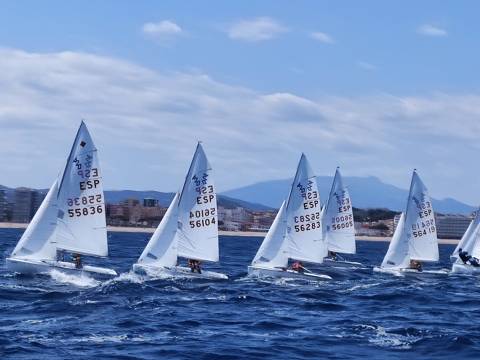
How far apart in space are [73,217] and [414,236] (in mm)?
22725

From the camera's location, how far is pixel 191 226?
4875cm

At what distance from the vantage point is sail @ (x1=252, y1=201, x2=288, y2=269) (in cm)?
4975

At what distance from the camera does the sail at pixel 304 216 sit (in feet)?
173

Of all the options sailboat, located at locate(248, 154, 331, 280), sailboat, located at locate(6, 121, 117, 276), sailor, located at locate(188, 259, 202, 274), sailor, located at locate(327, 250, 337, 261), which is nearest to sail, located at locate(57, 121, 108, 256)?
sailboat, located at locate(6, 121, 117, 276)

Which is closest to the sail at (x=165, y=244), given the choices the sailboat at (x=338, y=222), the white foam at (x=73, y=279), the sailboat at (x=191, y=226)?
the sailboat at (x=191, y=226)

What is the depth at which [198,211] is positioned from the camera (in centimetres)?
4888

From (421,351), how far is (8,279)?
22.9m

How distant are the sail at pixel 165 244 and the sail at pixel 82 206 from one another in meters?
2.30

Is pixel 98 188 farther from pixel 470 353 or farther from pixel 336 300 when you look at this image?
pixel 470 353

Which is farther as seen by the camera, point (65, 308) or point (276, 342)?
point (65, 308)

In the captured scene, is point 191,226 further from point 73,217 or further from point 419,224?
point 419,224

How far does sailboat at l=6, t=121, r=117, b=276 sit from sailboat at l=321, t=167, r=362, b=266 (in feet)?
86.5

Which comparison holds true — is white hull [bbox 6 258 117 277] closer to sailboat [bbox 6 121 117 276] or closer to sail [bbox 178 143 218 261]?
sailboat [bbox 6 121 117 276]

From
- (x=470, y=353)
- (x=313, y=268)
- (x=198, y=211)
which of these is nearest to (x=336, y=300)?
(x=198, y=211)
